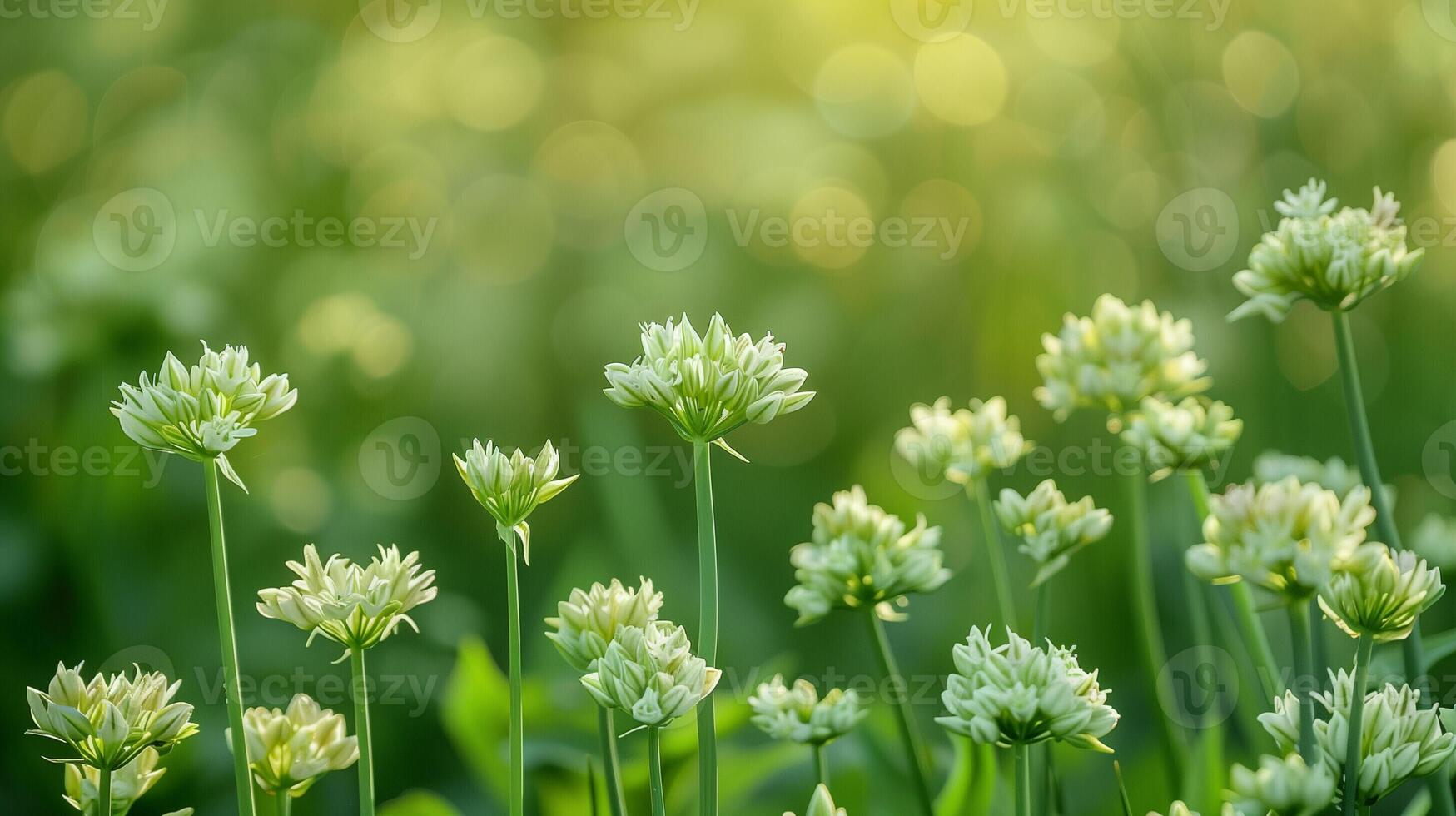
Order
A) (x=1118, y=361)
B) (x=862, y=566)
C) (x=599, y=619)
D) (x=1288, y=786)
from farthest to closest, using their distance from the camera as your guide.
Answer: (x=1118, y=361) → (x=862, y=566) → (x=599, y=619) → (x=1288, y=786)

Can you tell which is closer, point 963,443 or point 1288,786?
point 1288,786

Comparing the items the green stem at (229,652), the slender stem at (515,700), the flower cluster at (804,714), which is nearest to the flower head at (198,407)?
the green stem at (229,652)

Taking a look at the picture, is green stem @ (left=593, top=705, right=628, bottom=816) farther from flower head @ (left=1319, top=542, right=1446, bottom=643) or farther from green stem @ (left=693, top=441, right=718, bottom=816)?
flower head @ (left=1319, top=542, right=1446, bottom=643)

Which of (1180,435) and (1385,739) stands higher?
(1180,435)

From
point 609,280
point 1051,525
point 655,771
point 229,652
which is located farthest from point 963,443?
point 609,280

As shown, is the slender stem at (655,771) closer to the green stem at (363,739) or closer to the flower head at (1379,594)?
the green stem at (363,739)

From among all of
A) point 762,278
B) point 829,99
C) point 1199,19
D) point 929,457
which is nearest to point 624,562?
point 929,457

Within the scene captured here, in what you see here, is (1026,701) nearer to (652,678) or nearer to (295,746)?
(652,678)

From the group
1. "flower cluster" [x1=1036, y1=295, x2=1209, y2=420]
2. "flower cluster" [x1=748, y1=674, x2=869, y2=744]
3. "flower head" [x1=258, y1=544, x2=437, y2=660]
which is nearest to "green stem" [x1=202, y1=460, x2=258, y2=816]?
"flower head" [x1=258, y1=544, x2=437, y2=660]
